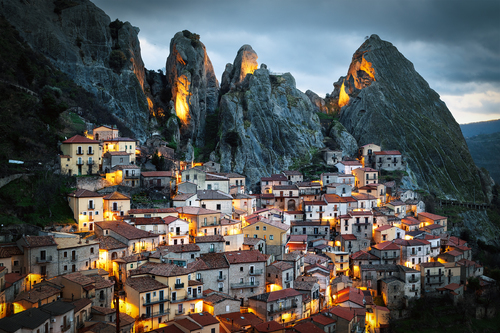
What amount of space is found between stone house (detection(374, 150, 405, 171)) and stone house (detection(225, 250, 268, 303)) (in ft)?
173

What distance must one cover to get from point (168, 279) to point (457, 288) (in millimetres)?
39626

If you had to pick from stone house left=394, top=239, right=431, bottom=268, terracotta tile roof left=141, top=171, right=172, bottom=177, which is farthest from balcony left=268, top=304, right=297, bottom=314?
terracotta tile roof left=141, top=171, right=172, bottom=177

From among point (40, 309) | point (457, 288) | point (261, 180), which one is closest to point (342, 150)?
point (261, 180)

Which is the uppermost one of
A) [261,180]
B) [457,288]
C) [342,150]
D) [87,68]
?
[87,68]

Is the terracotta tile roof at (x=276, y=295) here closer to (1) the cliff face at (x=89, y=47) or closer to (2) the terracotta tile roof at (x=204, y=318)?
(2) the terracotta tile roof at (x=204, y=318)

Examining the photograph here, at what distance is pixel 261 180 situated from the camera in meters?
80.1

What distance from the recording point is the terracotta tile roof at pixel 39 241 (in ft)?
124

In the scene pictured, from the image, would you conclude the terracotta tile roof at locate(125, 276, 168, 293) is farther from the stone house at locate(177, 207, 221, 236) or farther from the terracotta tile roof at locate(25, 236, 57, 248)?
the stone house at locate(177, 207, 221, 236)

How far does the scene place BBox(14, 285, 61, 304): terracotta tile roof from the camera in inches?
1321

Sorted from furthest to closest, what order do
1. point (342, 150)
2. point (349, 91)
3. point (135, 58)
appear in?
1. point (349, 91)
2. point (342, 150)
3. point (135, 58)

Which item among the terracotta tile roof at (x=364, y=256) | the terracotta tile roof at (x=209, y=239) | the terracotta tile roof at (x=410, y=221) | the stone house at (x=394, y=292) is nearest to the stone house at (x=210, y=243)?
→ the terracotta tile roof at (x=209, y=239)

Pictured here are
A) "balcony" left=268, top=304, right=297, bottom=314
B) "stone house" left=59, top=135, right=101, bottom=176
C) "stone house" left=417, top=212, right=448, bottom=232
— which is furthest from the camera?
"stone house" left=417, top=212, right=448, bottom=232

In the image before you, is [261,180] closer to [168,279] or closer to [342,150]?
[342,150]

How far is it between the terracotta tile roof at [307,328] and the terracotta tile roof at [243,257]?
326 inches
